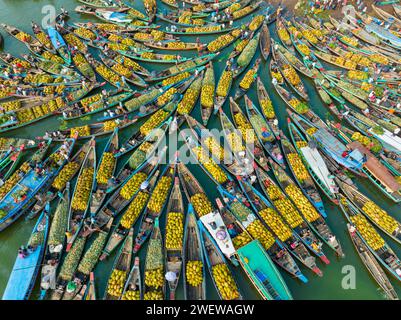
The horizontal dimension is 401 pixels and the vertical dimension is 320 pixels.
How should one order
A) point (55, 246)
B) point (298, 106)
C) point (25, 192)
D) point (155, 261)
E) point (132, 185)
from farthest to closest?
point (298, 106) < point (132, 185) < point (25, 192) < point (55, 246) < point (155, 261)

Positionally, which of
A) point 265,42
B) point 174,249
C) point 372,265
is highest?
point 265,42

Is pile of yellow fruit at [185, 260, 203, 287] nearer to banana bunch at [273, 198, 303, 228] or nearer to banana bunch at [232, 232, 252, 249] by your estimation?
banana bunch at [232, 232, 252, 249]

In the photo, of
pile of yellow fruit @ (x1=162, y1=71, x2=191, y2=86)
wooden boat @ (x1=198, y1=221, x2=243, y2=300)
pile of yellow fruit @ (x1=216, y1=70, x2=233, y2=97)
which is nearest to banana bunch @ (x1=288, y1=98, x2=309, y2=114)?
pile of yellow fruit @ (x1=216, y1=70, x2=233, y2=97)

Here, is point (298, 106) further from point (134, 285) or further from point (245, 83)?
point (134, 285)

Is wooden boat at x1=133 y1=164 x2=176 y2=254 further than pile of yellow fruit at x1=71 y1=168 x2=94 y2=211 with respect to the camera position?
No

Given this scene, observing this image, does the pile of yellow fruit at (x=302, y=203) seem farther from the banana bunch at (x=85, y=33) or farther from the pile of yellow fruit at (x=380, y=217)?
the banana bunch at (x=85, y=33)

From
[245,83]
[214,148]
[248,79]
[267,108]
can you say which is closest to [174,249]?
[214,148]
